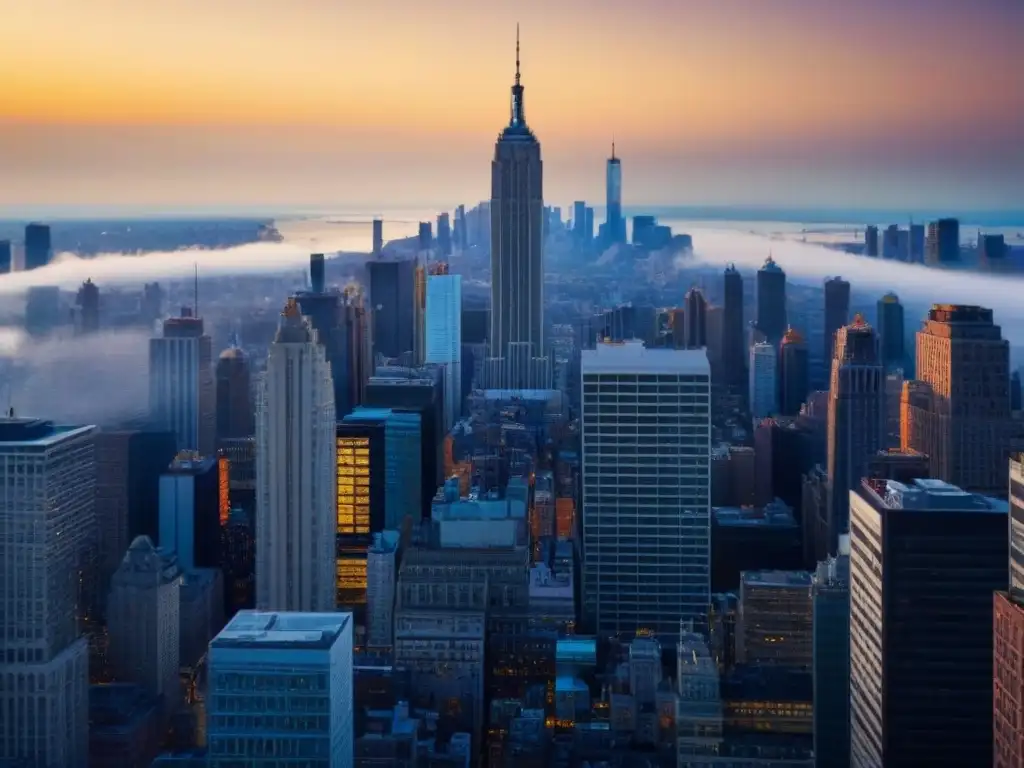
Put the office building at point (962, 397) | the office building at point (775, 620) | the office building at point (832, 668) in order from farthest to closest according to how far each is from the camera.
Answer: the office building at point (775, 620) → the office building at point (962, 397) → the office building at point (832, 668)

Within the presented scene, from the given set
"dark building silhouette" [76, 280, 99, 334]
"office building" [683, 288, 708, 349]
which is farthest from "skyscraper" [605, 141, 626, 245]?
"dark building silhouette" [76, 280, 99, 334]

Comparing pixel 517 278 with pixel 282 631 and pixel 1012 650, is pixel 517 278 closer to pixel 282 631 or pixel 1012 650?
pixel 282 631

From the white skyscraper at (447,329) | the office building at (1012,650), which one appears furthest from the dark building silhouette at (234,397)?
the office building at (1012,650)

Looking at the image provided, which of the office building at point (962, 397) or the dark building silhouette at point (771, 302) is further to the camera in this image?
the dark building silhouette at point (771, 302)

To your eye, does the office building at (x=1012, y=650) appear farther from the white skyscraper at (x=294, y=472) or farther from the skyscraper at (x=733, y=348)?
the skyscraper at (x=733, y=348)

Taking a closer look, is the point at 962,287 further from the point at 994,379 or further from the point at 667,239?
the point at 667,239

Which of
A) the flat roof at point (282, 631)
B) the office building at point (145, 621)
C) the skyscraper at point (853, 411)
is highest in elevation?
the skyscraper at point (853, 411)
